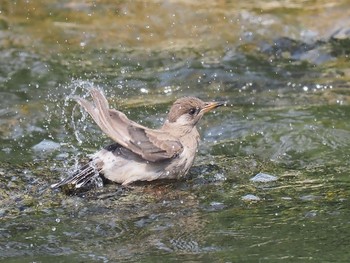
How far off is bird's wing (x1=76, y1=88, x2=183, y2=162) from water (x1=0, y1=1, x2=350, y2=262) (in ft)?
1.12

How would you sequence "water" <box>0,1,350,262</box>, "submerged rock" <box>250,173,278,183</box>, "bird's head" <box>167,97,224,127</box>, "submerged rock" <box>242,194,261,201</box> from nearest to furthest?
"water" <box>0,1,350,262</box>
"submerged rock" <box>242,194,261,201</box>
"submerged rock" <box>250,173,278,183</box>
"bird's head" <box>167,97,224,127</box>

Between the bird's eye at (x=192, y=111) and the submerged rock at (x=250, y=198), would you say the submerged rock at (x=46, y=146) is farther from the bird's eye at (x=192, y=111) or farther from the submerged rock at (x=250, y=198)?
the submerged rock at (x=250, y=198)

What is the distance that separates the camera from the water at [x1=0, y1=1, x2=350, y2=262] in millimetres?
6887

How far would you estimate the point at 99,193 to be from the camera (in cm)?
843

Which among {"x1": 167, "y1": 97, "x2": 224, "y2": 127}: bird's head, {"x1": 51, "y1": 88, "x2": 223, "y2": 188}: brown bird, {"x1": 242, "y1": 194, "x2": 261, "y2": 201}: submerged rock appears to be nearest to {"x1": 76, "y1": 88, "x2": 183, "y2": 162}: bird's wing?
{"x1": 51, "y1": 88, "x2": 223, "y2": 188}: brown bird

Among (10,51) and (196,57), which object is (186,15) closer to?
(196,57)

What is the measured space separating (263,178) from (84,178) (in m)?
1.75

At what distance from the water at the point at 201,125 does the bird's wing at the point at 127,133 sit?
13.5 inches

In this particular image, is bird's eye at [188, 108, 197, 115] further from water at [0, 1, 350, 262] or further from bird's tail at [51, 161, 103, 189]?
bird's tail at [51, 161, 103, 189]

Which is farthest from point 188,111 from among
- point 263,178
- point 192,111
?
point 263,178

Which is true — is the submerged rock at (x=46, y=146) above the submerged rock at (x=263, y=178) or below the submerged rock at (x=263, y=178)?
above

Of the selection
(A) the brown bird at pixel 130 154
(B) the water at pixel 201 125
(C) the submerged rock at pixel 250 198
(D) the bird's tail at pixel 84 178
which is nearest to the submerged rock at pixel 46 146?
(B) the water at pixel 201 125

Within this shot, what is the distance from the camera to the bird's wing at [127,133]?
8500mm

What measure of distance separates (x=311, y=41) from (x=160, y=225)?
288 inches
